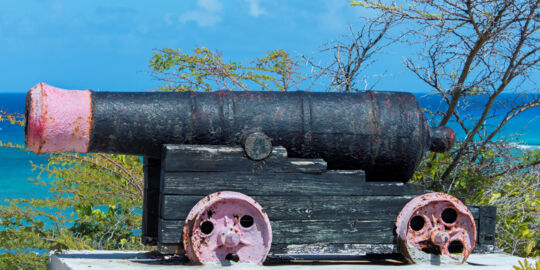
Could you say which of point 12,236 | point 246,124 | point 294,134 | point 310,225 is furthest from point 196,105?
point 12,236

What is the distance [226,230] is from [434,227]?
4.58ft

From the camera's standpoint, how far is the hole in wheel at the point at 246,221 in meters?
4.96

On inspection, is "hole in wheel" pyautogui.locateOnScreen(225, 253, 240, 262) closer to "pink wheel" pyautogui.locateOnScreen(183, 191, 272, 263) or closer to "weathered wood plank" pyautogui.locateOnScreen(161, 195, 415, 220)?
"pink wheel" pyautogui.locateOnScreen(183, 191, 272, 263)

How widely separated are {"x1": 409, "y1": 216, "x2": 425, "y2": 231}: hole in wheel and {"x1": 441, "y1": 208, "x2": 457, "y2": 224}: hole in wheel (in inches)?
5.6

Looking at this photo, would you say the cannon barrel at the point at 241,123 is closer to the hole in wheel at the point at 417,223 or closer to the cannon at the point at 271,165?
the cannon at the point at 271,165

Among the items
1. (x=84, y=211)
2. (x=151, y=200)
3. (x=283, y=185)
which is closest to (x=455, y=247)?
(x=283, y=185)

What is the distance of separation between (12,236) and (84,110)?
3488 mm

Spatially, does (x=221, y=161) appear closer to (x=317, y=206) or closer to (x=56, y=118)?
(x=317, y=206)

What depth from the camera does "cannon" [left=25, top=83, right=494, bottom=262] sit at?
4848mm

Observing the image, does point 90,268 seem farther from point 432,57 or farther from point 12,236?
point 432,57

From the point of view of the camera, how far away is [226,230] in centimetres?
482

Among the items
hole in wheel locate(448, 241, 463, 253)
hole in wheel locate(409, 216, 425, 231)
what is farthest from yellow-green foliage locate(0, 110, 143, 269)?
hole in wheel locate(448, 241, 463, 253)

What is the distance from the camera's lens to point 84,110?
488cm

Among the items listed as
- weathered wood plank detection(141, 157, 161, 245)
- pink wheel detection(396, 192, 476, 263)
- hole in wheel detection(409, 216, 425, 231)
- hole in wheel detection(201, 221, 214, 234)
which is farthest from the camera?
weathered wood plank detection(141, 157, 161, 245)
